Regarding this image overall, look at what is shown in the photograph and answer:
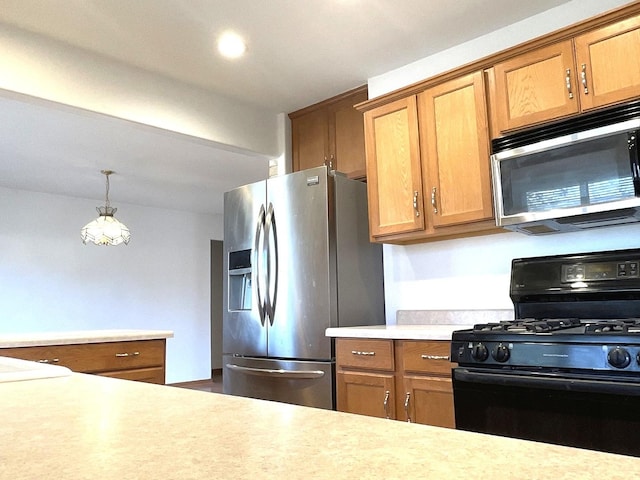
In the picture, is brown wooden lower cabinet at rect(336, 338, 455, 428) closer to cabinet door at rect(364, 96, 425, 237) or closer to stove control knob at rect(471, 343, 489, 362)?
stove control knob at rect(471, 343, 489, 362)

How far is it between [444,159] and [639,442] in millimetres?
1486

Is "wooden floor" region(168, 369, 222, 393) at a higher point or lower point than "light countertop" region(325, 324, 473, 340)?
lower

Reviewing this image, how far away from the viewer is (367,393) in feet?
8.03

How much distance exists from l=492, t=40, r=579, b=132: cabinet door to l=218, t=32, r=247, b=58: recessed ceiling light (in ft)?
4.32

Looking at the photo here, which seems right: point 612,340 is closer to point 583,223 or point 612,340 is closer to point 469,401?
point 469,401

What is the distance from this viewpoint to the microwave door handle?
1968mm

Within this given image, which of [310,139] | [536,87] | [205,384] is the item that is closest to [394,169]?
[536,87]

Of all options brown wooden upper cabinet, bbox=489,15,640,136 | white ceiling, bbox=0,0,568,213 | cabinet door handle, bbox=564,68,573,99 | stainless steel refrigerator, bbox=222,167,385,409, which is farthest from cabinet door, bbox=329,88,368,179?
cabinet door handle, bbox=564,68,573,99

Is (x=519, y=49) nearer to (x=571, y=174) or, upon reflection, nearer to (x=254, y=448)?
(x=571, y=174)

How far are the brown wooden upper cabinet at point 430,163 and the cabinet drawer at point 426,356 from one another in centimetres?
63

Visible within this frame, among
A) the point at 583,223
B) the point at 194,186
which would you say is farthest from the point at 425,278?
the point at 194,186

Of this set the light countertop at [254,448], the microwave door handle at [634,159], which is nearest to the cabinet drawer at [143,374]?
the light countertop at [254,448]

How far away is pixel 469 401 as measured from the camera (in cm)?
188

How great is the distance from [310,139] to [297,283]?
1.30m
